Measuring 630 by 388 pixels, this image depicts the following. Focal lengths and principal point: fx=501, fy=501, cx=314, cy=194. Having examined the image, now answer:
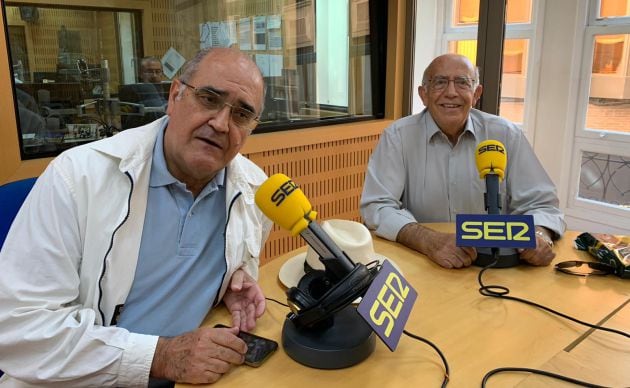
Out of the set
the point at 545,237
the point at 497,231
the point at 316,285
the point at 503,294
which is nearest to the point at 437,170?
the point at 545,237

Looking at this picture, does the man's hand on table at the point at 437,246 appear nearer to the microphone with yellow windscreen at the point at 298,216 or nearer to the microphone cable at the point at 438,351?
the microphone cable at the point at 438,351

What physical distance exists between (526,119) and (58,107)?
3191mm

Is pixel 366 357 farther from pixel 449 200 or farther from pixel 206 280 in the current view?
pixel 449 200

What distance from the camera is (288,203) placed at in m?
0.93

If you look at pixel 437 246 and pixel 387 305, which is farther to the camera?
pixel 437 246

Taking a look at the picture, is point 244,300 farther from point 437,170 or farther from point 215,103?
point 437,170

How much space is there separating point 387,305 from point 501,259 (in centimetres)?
70

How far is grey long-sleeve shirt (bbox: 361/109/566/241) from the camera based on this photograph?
1987 millimetres

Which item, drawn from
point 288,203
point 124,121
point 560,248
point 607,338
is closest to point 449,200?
point 560,248

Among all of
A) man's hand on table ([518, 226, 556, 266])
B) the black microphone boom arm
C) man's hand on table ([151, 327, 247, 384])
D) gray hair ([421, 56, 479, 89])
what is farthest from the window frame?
man's hand on table ([151, 327, 247, 384])

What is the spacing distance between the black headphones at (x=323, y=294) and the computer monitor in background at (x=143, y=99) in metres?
2.02

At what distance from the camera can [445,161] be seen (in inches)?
81.6

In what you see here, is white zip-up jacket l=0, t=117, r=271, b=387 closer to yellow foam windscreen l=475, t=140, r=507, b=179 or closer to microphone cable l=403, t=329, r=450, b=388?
microphone cable l=403, t=329, r=450, b=388

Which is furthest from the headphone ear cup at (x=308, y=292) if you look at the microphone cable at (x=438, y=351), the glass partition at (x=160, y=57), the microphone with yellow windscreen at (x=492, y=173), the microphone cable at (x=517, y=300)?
the glass partition at (x=160, y=57)
